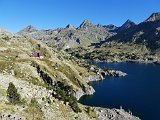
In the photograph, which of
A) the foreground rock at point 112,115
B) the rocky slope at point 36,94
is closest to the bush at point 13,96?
the rocky slope at point 36,94

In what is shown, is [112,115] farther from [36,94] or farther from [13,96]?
[13,96]

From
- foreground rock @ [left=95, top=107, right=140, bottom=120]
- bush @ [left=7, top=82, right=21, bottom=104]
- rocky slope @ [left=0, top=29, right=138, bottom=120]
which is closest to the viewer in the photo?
rocky slope @ [left=0, top=29, right=138, bottom=120]

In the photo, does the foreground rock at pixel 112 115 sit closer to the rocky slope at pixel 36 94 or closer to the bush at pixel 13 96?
the rocky slope at pixel 36 94

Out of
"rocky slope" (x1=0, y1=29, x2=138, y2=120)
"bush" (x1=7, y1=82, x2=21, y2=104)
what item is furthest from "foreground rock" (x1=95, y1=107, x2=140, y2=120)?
"bush" (x1=7, y1=82, x2=21, y2=104)

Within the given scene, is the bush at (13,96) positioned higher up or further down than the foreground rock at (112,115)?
further down

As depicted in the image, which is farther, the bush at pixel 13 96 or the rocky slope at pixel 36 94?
the bush at pixel 13 96

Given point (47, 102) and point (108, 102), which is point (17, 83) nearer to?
point (47, 102)

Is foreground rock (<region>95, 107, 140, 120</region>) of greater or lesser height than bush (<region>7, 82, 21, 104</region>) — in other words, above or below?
above

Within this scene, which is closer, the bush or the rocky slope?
the rocky slope

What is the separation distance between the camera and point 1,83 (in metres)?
104

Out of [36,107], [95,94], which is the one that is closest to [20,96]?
[36,107]

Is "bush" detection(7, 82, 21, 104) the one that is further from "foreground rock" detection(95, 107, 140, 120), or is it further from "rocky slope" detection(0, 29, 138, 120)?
"foreground rock" detection(95, 107, 140, 120)

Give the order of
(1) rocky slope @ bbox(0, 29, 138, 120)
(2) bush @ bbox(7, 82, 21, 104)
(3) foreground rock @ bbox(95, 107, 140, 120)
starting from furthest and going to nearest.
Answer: (3) foreground rock @ bbox(95, 107, 140, 120) < (2) bush @ bbox(7, 82, 21, 104) < (1) rocky slope @ bbox(0, 29, 138, 120)

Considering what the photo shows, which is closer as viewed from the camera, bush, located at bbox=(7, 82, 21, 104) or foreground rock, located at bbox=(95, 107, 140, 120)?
bush, located at bbox=(7, 82, 21, 104)
